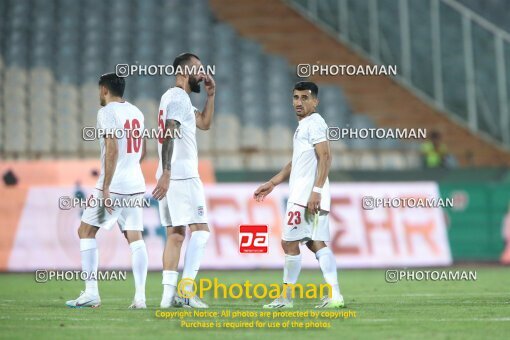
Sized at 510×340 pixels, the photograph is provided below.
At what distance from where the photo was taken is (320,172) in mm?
10508

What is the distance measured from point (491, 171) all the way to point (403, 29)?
147 inches

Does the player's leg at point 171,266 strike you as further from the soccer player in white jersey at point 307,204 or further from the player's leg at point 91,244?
the soccer player in white jersey at point 307,204

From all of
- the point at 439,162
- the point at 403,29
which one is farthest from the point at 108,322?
the point at 403,29

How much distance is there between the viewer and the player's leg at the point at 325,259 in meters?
10.7

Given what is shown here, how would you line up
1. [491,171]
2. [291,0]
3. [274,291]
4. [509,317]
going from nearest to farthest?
[509,317] < [274,291] < [491,171] < [291,0]

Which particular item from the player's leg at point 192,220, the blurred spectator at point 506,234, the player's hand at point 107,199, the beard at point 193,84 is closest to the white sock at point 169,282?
the player's leg at point 192,220

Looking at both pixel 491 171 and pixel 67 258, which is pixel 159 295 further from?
pixel 491 171

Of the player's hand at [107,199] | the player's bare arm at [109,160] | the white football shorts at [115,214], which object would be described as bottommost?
the white football shorts at [115,214]

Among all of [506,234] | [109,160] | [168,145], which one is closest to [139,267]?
[109,160]

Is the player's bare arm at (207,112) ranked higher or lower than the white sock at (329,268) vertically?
higher

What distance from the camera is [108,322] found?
9469 mm

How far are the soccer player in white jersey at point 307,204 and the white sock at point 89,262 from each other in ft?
5.51

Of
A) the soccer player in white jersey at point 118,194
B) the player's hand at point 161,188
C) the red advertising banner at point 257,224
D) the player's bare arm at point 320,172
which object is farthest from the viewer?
the red advertising banner at point 257,224

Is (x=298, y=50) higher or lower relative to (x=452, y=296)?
higher
